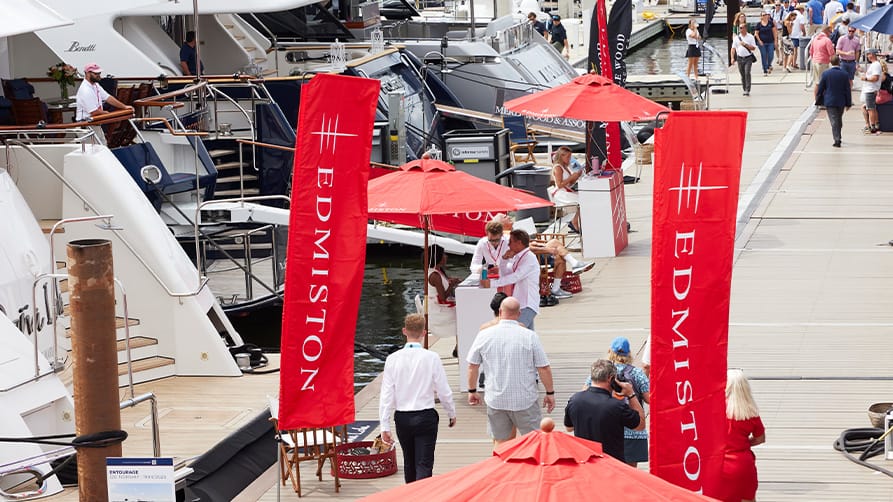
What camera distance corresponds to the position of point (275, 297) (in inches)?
765

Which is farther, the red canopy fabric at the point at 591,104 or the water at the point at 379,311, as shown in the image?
the water at the point at 379,311

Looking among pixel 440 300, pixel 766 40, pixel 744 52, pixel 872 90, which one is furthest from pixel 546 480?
pixel 766 40

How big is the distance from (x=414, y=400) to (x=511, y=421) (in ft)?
2.80

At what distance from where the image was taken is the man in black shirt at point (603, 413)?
29.8ft

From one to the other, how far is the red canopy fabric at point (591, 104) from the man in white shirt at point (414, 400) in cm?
790

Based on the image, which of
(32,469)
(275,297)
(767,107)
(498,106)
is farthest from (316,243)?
(767,107)

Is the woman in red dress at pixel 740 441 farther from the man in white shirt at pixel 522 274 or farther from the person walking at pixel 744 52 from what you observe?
the person walking at pixel 744 52

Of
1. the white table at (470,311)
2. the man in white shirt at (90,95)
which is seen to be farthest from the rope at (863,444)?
the man in white shirt at (90,95)

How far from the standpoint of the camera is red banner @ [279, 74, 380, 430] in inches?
412

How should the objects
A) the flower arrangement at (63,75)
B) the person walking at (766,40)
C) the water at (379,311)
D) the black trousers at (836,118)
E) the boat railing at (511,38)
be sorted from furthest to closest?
1. the person walking at (766,40)
2. the boat railing at (511,38)
3. the black trousers at (836,118)
4. the flower arrangement at (63,75)
5. the water at (379,311)

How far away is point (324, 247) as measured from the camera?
1049 centimetres

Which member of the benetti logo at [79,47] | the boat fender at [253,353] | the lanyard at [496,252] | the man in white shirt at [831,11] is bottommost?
the boat fender at [253,353]

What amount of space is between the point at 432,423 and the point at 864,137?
2071cm

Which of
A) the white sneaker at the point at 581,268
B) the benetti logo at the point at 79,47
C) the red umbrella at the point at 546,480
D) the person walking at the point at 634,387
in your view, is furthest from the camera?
the benetti logo at the point at 79,47
